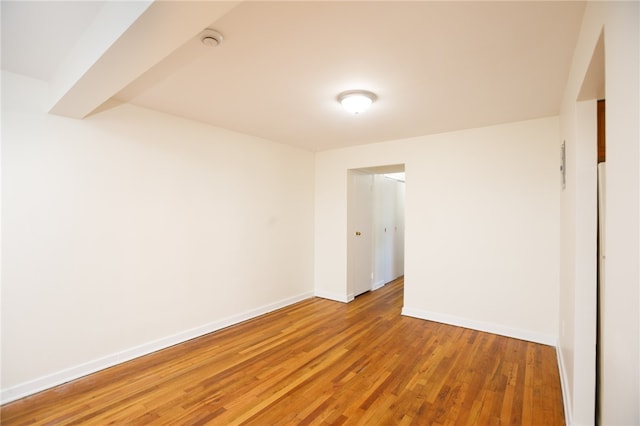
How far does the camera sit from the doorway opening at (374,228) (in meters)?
4.76

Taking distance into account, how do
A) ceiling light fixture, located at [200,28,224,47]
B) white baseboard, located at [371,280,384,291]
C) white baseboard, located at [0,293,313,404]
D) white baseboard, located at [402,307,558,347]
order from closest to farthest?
ceiling light fixture, located at [200,28,224,47], white baseboard, located at [0,293,313,404], white baseboard, located at [402,307,558,347], white baseboard, located at [371,280,384,291]

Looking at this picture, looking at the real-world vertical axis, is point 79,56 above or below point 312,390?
above

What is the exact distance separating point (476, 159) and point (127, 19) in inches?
141

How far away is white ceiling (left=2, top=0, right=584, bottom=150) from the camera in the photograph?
1.49m

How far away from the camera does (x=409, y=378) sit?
248 centimetres

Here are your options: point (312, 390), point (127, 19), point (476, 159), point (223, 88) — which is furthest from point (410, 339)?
point (127, 19)

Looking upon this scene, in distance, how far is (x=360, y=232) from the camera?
16.3 feet

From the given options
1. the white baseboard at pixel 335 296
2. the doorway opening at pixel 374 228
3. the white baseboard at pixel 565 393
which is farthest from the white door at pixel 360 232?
the white baseboard at pixel 565 393

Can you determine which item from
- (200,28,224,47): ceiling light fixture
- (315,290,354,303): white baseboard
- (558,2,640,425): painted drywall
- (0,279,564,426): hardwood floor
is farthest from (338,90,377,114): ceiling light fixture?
(315,290,354,303): white baseboard

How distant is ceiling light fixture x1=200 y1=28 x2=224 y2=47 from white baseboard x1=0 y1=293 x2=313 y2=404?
2.77m

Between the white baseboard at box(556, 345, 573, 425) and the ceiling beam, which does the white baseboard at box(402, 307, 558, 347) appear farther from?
the ceiling beam

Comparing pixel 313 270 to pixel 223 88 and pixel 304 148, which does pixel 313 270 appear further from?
pixel 223 88

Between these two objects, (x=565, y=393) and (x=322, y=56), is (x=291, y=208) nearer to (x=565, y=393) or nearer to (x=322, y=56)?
(x=322, y=56)

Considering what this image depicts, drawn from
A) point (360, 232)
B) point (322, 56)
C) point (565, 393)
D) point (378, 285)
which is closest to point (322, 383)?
point (565, 393)
